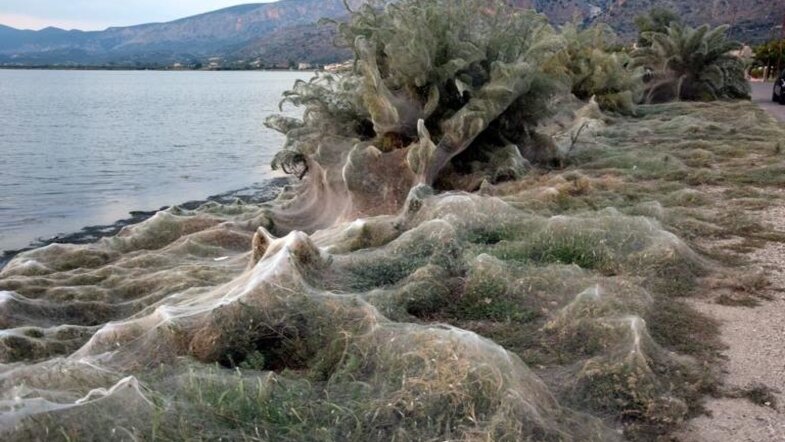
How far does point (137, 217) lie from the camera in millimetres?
14562

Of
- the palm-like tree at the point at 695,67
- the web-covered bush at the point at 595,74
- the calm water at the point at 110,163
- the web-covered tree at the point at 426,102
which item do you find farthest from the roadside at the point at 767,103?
the calm water at the point at 110,163

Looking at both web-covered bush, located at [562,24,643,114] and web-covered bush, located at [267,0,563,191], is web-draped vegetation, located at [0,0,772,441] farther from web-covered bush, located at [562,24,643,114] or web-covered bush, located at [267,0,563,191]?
web-covered bush, located at [562,24,643,114]

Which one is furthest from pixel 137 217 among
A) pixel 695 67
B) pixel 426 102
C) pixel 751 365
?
pixel 695 67

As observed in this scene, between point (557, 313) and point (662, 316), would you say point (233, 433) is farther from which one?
point (662, 316)

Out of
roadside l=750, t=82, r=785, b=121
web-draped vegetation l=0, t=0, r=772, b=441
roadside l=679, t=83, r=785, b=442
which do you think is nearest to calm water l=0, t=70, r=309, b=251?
web-draped vegetation l=0, t=0, r=772, b=441

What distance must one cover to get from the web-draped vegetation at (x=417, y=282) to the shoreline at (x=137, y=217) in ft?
7.82

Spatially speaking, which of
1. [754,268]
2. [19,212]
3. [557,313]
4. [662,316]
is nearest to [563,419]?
[557,313]

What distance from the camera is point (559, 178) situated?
9.39m

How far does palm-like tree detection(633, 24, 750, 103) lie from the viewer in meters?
24.6

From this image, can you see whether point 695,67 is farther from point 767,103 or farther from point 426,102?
point 426,102

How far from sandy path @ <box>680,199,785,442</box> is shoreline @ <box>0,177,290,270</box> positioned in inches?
385

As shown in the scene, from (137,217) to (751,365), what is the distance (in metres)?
12.7

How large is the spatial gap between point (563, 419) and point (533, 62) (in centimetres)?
840

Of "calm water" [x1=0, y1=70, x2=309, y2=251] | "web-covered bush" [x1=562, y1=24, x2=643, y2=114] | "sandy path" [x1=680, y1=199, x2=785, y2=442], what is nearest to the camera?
"sandy path" [x1=680, y1=199, x2=785, y2=442]
